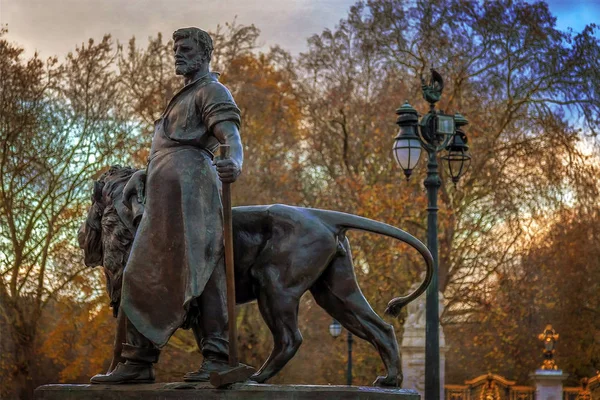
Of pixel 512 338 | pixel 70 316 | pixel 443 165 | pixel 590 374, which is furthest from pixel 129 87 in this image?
pixel 590 374

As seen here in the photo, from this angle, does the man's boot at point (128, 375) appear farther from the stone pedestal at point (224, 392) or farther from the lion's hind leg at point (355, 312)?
the lion's hind leg at point (355, 312)

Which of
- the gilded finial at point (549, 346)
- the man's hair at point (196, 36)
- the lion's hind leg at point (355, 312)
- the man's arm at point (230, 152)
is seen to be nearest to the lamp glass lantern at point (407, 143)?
the lion's hind leg at point (355, 312)

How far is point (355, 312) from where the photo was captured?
→ 9609 mm

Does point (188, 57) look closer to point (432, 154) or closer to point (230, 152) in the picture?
point (230, 152)

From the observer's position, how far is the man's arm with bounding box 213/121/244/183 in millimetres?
8758

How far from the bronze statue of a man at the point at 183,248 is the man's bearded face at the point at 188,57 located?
145 mm

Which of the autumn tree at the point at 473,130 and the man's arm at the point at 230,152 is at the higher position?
the autumn tree at the point at 473,130

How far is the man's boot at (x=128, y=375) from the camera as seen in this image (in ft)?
30.8

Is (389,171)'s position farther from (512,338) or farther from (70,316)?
(70,316)

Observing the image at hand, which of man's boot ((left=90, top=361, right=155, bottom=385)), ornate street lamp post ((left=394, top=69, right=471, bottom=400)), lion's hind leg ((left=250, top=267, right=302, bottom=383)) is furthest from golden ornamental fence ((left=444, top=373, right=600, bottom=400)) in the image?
man's boot ((left=90, top=361, right=155, bottom=385))

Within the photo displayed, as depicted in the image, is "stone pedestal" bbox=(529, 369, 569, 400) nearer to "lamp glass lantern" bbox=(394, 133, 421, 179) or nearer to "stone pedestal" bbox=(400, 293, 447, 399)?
"stone pedestal" bbox=(400, 293, 447, 399)

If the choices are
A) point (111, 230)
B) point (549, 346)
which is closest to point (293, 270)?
point (111, 230)

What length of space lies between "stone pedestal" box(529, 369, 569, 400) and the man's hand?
2690 cm

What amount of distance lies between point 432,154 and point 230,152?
31.9ft
